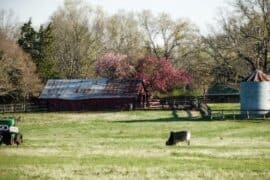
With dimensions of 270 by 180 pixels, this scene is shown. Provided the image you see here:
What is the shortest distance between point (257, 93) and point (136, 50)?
55.3 metres

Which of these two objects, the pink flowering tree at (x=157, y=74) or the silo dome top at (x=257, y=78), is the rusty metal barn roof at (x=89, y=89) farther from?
the silo dome top at (x=257, y=78)

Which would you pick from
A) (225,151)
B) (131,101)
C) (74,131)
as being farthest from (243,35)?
(225,151)

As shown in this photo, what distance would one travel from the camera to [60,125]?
54562mm

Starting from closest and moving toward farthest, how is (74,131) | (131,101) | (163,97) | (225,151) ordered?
1. (225,151)
2. (74,131)
3. (131,101)
4. (163,97)

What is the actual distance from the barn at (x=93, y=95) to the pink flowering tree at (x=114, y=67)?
8499 millimetres

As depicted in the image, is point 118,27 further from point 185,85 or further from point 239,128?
point 239,128

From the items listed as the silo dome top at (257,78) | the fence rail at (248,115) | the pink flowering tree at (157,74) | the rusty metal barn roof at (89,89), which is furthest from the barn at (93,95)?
the fence rail at (248,115)

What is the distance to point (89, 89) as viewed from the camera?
89375 mm

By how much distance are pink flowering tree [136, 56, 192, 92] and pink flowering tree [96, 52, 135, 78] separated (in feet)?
11.0

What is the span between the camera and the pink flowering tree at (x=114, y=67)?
98912 millimetres

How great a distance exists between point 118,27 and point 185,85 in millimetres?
24318

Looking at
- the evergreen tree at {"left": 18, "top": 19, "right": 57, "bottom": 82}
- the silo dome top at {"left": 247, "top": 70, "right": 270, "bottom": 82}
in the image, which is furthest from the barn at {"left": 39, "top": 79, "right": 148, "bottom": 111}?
the silo dome top at {"left": 247, "top": 70, "right": 270, "bottom": 82}

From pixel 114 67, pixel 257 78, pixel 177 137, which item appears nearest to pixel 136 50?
pixel 114 67

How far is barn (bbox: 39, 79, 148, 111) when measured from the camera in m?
86.4
